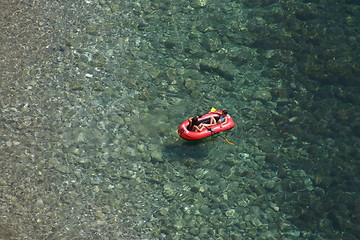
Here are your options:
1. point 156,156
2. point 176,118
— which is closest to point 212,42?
point 176,118

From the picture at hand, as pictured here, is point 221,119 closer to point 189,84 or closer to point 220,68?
point 189,84

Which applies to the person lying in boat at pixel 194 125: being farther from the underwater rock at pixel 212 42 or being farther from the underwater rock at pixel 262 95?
the underwater rock at pixel 212 42

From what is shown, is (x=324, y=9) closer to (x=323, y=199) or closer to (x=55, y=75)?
(x=323, y=199)

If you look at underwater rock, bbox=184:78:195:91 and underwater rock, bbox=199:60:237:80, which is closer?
underwater rock, bbox=184:78:195:91

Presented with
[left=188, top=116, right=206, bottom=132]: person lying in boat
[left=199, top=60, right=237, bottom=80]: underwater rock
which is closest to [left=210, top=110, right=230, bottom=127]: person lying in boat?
[left=188, top=116, right=206, bottom=132]: person lying in boat

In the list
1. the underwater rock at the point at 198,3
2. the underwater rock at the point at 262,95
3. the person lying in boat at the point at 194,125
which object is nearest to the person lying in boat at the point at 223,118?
the person lying in boat at the point at 194,125

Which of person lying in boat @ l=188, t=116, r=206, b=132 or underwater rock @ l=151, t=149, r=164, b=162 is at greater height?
person lying in boat @ l=188, t=116, r=206, b=132

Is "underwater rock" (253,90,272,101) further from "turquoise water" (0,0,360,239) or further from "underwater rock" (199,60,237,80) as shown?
"underwater rock" (199,60,237,80)
